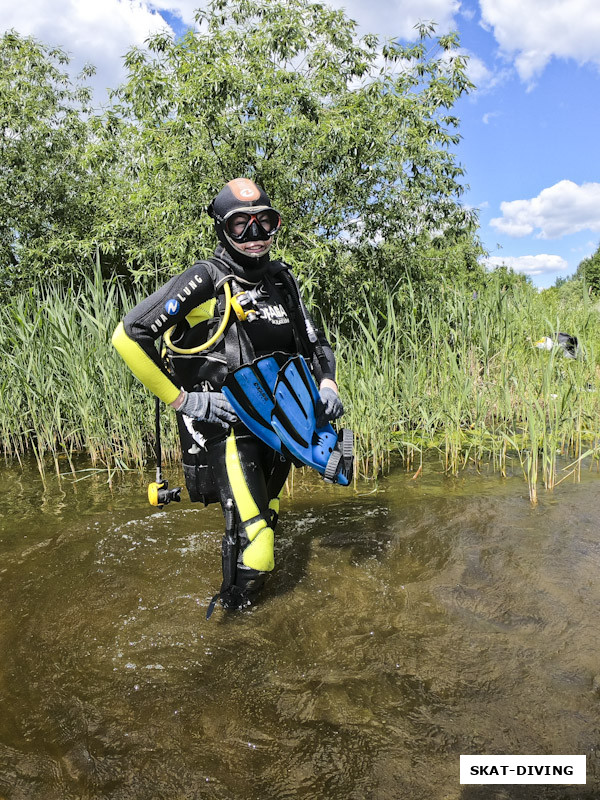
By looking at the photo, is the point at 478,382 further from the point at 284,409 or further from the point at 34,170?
the point at 34,170

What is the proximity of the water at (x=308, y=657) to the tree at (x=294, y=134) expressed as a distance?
2890mm

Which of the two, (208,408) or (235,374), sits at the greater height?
(235,374)

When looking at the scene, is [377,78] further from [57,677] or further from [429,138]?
[57,677]

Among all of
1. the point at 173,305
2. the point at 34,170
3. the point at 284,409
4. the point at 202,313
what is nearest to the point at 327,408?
the point at 284,409

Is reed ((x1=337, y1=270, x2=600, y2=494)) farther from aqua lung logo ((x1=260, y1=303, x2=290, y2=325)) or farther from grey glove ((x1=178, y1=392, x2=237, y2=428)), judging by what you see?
grey glove ((x1=178, y1=392, x2=237, y2=428))

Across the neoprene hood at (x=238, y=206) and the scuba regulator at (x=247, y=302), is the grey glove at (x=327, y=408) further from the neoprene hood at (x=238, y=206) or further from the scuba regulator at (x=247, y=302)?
the neoprene hood at (x=238, y=206)

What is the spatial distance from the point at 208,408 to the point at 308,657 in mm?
1099

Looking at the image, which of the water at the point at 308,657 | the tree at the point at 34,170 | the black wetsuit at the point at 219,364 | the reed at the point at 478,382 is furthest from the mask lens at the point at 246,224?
the tree at the point at 34,170

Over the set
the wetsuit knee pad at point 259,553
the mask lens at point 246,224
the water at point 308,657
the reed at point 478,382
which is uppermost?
the mask lens at point 246,224

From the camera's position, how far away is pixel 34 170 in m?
10.7

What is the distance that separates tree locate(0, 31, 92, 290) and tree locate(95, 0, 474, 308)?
178 inches

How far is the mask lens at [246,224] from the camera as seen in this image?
2.42 m

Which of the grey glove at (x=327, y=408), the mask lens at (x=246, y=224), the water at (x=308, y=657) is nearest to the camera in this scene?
the water at (x=308, y=657)

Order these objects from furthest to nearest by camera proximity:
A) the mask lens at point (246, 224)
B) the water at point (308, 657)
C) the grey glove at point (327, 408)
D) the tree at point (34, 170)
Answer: the tree at point (34, 170) < the grey glove at point (327, 408) < the mask lens at point (246, 224) < the water at point (308, 657)
